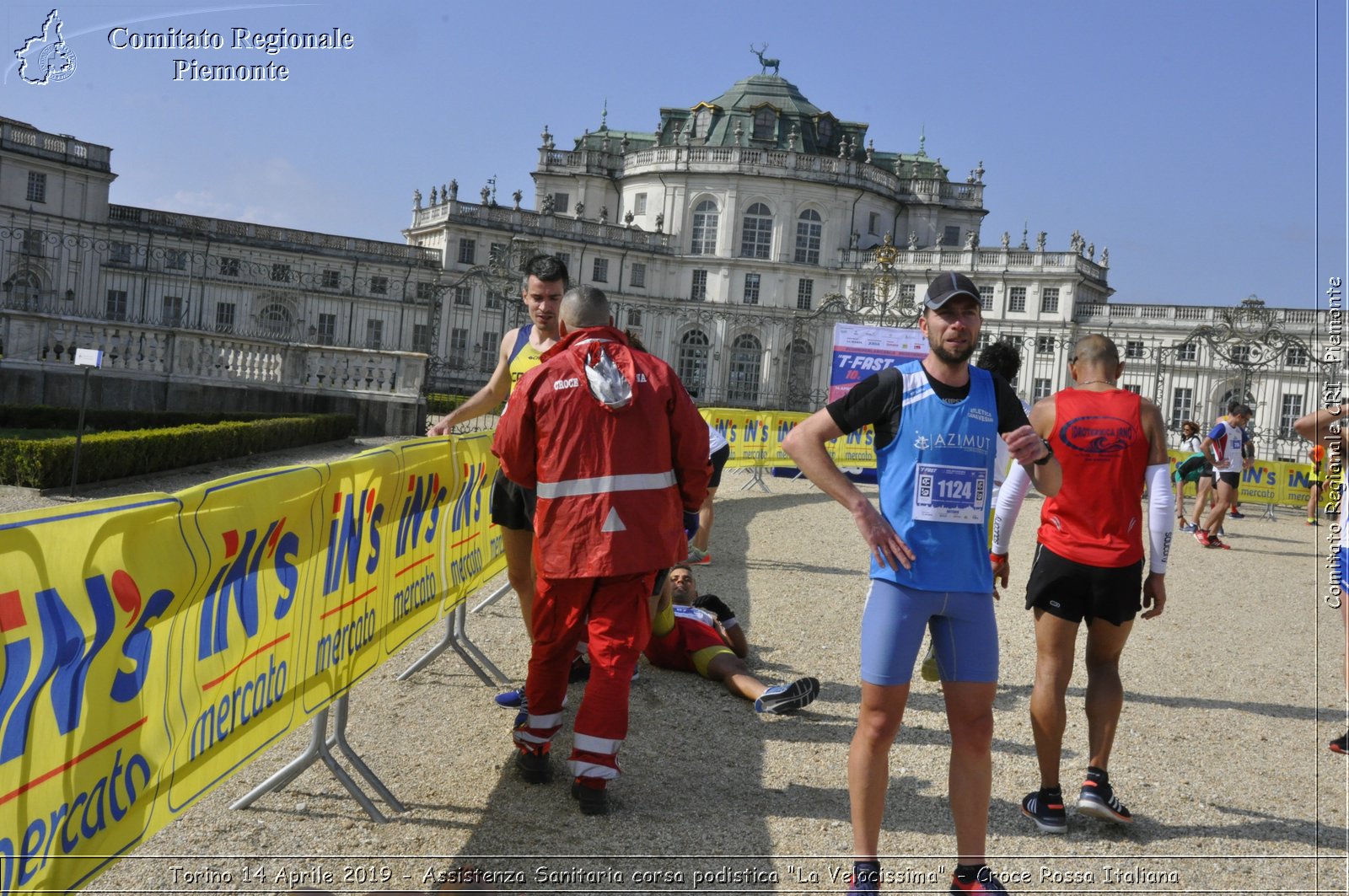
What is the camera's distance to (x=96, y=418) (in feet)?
55.3

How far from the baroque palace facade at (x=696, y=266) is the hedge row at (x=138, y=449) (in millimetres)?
14814

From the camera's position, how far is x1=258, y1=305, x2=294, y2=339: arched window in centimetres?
4844

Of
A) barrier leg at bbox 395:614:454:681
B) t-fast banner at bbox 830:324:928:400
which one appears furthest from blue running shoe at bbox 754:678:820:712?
t-fast banner at bbox 830:324:928:400

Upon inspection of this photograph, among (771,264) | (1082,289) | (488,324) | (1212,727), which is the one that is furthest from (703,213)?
(1212,727)

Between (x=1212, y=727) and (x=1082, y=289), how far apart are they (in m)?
58.0

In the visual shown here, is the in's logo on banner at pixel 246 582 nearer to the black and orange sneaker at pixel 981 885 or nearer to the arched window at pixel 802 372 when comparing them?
the black and orange sneaker at pixel 981 885

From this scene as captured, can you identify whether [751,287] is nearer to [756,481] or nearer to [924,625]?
[756,481]

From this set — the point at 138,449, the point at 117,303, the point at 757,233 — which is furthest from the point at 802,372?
the point at 138,449

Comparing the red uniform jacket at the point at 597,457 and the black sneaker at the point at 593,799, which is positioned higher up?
the red uniform jacket at the point at 597,457

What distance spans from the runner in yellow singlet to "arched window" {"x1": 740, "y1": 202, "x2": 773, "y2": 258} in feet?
197

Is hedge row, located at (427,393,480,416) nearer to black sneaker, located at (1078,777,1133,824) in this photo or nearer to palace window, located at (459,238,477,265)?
black sneaker, located at (1078,777,1133,824)

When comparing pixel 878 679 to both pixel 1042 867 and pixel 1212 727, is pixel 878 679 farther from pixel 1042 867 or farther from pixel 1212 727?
pixel 1212 727

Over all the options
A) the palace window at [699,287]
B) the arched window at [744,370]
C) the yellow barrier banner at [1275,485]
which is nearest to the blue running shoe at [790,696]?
the yellow barrier banner at [1275,485]

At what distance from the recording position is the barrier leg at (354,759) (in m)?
4.52
